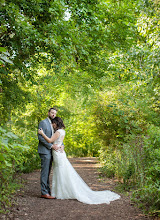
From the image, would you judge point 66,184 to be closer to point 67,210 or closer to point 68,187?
point 68,187

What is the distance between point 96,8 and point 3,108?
517 cm

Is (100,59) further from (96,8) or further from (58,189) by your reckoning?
(58,189)

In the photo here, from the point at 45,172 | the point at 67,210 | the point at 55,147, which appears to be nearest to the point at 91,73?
the point at 55,147

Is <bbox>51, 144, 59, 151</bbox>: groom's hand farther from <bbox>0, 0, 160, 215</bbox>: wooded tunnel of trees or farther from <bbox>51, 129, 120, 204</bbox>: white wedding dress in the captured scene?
<bbox>0, 0, 160, 215</bbox>: wooded tunnel of trees

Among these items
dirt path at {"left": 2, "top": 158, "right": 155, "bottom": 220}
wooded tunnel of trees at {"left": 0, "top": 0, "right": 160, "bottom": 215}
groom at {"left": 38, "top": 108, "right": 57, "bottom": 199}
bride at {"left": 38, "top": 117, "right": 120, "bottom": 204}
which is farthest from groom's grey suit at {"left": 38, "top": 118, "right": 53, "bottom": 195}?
wooded tunnel of trees at {"left": 0, "top": 0, "right": 160, "bottom": 215}

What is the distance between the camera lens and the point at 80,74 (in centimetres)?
1295

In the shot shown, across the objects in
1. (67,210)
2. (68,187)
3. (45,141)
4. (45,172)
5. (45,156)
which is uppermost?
(45,141)

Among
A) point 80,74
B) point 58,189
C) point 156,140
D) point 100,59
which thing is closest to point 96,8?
point 100,59

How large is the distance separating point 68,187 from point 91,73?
244 inches

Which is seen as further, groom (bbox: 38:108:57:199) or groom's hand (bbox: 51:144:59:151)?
groom's hand (bbox: 51:144:59:151)

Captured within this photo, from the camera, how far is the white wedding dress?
5.79 meters

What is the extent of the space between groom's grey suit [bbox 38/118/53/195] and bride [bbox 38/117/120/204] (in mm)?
113

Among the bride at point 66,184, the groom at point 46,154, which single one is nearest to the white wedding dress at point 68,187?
the bride at point 66,184

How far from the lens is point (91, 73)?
1108cm
